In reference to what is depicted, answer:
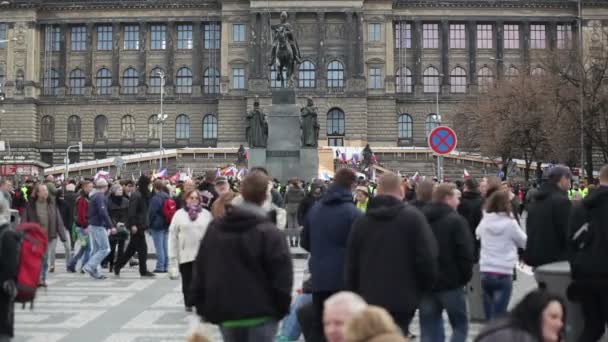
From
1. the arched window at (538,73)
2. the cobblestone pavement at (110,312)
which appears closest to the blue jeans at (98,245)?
the cobblestone pavement at (110,312)

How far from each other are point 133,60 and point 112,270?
242 ft

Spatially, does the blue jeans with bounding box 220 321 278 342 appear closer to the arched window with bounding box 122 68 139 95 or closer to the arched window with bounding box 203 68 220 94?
the arched window with bounding box 203 68 220 94

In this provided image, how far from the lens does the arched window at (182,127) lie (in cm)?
9200

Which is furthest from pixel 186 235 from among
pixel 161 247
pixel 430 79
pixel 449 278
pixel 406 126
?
pixel 430 79

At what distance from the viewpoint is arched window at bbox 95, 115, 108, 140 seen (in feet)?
305

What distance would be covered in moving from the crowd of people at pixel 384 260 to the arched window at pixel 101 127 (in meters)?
80.9

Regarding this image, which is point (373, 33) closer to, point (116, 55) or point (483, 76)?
point (483, 76)

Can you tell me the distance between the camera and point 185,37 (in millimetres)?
92562

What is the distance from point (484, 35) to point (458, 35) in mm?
2882

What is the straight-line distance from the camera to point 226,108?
8862 cm

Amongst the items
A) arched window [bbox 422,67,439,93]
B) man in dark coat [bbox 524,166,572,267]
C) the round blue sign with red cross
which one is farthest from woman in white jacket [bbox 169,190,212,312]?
arched window [bbox 422,67,439,93]

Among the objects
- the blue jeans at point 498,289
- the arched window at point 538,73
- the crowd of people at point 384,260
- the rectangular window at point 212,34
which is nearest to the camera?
the crowd of people at point 384,260

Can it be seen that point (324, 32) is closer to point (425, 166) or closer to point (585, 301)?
point (425, 166)

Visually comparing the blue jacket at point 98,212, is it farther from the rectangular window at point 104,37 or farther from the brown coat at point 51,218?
the rectangular window at point 104,37
